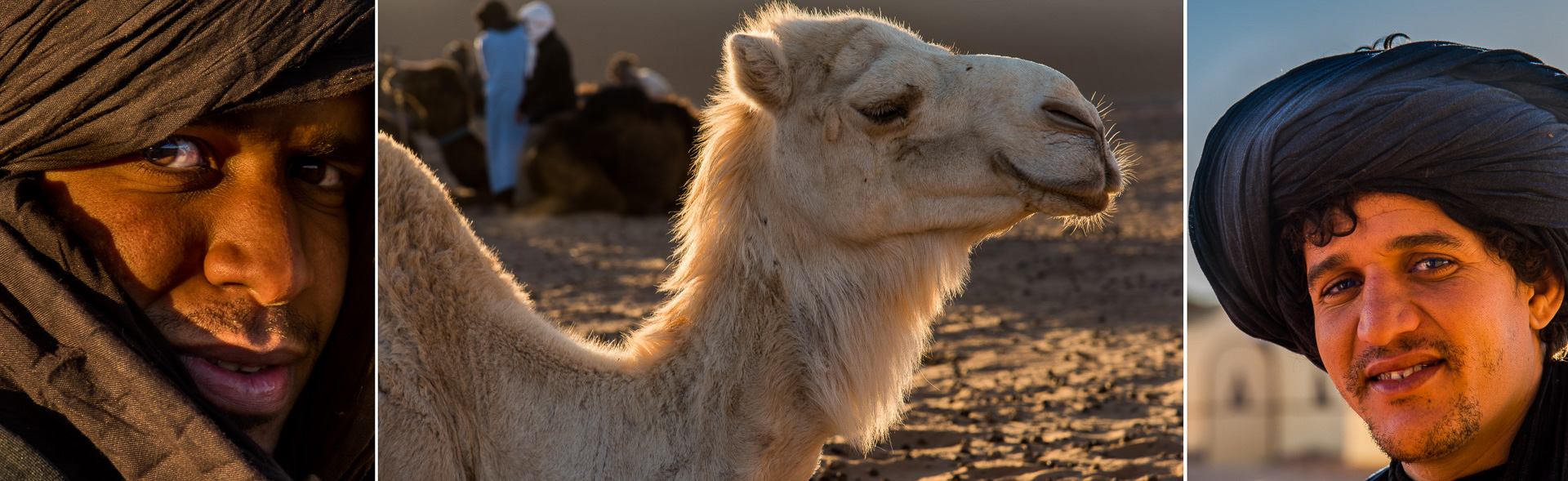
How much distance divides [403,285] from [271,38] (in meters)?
0.64

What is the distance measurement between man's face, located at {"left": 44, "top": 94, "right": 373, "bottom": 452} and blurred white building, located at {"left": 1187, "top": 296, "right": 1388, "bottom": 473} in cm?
161

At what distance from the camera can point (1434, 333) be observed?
1.94 meters

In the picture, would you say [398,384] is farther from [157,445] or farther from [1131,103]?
[1131,103]

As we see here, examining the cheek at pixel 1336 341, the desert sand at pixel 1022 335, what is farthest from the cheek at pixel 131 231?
the desert sand at pixel 1022 335

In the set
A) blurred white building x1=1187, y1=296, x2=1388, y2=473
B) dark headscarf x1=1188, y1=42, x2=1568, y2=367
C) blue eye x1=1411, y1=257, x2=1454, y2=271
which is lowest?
blurred white building x1=1187, y1=296, x2=1388, y2=473

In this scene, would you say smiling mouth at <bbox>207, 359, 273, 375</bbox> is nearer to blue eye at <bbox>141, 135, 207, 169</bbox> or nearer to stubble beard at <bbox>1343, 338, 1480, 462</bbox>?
blue eye at <bbox>141, 135, 207, 169</bbox>

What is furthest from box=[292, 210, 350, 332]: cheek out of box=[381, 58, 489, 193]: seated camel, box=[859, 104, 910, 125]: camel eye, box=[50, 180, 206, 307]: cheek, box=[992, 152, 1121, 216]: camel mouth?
box=[381, 58, 489, 193]: seated camel

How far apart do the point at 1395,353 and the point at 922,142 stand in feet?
3.29

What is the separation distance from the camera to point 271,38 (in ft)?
5.77

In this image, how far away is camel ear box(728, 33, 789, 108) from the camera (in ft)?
8.04

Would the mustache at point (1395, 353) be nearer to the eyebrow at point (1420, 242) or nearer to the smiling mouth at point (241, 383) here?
the eyebrow at point (1420, 242)

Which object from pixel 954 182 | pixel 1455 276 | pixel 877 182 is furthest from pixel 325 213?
pixel 1455 276

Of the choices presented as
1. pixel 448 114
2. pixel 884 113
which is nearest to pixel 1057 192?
pixel 884 113

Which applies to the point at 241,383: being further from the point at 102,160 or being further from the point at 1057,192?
the point at 1057,192
